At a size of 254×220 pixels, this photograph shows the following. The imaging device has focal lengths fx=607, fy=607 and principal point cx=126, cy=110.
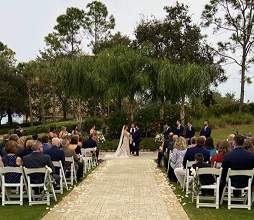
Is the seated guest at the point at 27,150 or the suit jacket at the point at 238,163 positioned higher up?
the seated guest at the point at 27,150

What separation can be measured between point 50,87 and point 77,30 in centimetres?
705

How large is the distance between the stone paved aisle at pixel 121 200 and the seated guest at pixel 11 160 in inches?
46.0

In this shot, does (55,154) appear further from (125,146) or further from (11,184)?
(125,146)

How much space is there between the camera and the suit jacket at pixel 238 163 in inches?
488

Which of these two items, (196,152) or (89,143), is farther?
(89,143)

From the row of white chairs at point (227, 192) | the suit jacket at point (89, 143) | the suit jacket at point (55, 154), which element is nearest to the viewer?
the row of white chairs at point (227, 192)

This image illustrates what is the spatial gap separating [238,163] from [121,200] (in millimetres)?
2757

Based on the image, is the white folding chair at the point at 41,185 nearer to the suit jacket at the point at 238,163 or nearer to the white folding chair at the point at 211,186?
the white folding chair at the point at 211,186

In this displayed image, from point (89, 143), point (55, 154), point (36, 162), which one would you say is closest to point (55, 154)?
point (55, 154)

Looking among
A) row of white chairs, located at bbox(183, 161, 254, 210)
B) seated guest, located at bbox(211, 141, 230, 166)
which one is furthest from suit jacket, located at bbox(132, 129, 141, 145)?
row of white chairs, located at bbox(183, 161, 254, 210)

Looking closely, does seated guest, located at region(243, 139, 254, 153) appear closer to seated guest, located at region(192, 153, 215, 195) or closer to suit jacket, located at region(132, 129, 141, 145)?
seated guest, located at region(192, 153, 215, 195)

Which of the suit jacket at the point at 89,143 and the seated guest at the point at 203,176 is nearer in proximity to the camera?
the seated guest at the point at 203,176

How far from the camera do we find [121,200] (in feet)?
44.0

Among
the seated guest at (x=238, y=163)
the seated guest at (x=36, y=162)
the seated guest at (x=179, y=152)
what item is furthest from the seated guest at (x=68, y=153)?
the seated guest at (x=238, y=163)
